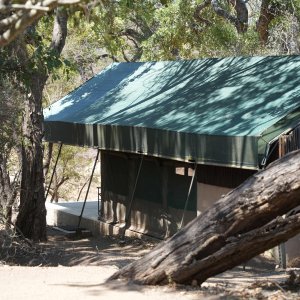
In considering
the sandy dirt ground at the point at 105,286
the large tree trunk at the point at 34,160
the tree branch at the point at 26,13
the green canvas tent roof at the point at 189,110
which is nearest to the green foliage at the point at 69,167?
the green canvas tent roof at the point at 189,110

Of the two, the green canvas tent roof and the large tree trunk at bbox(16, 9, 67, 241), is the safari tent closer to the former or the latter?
the green canvas tent roof

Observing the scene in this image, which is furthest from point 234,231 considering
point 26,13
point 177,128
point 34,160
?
point 34,160

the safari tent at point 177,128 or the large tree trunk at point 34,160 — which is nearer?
the safari tent at point 177,128

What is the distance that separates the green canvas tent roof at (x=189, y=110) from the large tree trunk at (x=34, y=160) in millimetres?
1348

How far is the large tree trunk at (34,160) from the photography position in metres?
15.8

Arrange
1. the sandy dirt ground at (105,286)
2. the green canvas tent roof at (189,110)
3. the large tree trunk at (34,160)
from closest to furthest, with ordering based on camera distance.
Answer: the sandy dirt ground at (105,286), the green canvas tent roof at (189,110), the large tree trunk at (34,160)

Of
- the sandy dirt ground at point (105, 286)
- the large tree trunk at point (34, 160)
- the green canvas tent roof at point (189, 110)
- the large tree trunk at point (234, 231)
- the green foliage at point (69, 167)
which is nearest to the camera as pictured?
the large tree trunk at point (234, 231)

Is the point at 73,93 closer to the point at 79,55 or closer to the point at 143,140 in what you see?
the point at 143,140

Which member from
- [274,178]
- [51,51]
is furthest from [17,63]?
[274,178]

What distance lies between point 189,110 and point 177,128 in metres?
0.84

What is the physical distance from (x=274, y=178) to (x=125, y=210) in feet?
38.3

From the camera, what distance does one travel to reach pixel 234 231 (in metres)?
6.61

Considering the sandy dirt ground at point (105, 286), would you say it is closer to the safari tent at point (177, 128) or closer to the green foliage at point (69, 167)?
the safari tent at point (177, 128)

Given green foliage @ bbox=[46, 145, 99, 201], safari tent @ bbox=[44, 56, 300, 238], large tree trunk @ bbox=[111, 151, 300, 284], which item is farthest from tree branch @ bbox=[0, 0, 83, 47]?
green foliage @ bbox=[46, 145, 99, 201]
